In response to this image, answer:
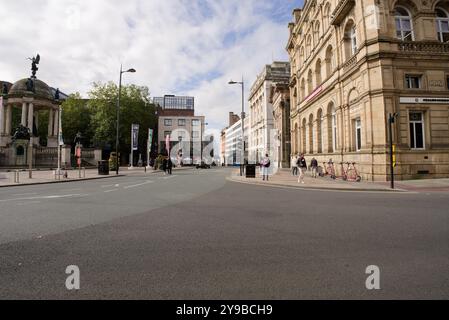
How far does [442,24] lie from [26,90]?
51357 millimetres

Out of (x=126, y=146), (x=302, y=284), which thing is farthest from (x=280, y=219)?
(x=126, y=146)

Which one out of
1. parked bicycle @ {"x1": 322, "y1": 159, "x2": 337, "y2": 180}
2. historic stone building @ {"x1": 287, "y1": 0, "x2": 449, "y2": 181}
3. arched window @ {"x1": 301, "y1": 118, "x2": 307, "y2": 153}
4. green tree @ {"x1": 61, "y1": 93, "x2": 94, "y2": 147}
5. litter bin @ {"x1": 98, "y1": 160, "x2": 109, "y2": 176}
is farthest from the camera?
green tree @ {"x1": 61, "y1": 93, "x2": 94, "y2": 147}

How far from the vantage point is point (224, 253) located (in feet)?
13.1

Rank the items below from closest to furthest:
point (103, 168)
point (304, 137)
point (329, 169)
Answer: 1. point (329, 169)
2. point (103, 168)
3. point (304, 137)

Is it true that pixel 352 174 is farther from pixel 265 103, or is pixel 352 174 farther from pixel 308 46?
pixel 265 103

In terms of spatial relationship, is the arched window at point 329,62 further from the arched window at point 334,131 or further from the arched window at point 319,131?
the arched window at point 334,131

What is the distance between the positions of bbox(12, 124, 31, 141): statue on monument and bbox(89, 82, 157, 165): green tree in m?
14.7

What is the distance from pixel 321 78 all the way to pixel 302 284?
2697 cm

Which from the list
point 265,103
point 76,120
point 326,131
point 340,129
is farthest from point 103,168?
point 265,103

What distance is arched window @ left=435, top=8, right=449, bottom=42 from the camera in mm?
18797

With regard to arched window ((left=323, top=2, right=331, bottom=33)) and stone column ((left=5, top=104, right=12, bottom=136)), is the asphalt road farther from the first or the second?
stone column ((left=5, top=104, right=12, bottom=136))

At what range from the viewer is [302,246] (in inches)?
170

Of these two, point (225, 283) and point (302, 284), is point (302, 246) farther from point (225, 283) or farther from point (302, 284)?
point (225, 283)

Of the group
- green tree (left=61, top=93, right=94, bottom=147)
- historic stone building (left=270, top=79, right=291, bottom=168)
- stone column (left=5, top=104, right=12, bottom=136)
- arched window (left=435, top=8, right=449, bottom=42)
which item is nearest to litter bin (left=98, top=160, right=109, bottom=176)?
stone column (left=5, top=104, right=12, bottom=136)
